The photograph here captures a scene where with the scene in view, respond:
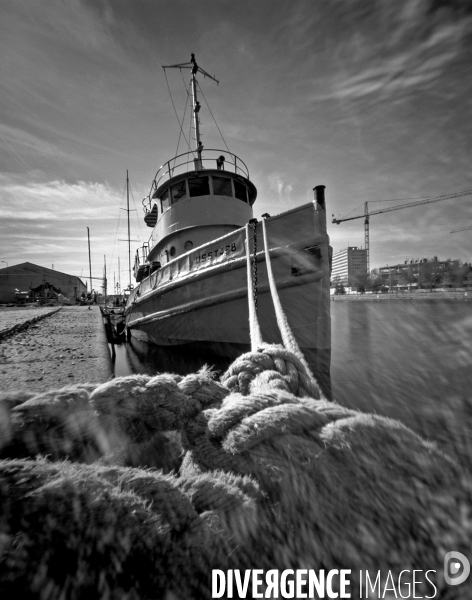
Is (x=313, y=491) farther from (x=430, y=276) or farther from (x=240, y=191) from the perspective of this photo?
(x=430, y=276)

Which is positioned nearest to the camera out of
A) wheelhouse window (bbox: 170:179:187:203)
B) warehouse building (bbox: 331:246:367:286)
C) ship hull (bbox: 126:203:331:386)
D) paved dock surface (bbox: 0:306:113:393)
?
paved dock surface (bbox: 0:306:113:393)

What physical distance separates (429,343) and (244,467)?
35.2ft

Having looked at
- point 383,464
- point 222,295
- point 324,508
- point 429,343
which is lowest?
point 429,343

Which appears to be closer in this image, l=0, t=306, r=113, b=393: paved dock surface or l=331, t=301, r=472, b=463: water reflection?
l=0, t=306, r=113, b=393: paved dock surface

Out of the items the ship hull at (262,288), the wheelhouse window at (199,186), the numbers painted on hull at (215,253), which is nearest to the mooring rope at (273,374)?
the ship hull at (262,288)

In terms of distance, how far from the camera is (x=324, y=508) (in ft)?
2.34

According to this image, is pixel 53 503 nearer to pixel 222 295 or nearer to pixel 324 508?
pixel 324 508

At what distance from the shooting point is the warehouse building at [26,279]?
37.8 m

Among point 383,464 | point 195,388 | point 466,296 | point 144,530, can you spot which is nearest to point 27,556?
point 144,530

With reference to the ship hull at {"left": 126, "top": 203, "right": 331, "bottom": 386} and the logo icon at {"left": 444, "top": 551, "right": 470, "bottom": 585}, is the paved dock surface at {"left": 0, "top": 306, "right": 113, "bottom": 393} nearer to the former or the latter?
the logo icon at {"left": 444, "top": 551, "right": 470, "bottom": 585}

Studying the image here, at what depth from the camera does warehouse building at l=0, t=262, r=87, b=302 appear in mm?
37781

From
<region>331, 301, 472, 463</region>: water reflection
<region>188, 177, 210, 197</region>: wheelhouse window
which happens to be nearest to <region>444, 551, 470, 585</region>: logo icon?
<region>331, 301, 472, 463</region>: water reflection

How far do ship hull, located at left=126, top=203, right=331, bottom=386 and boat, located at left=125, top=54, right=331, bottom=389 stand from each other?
18 mm

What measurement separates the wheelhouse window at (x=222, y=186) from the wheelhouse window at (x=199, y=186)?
0.20 m
